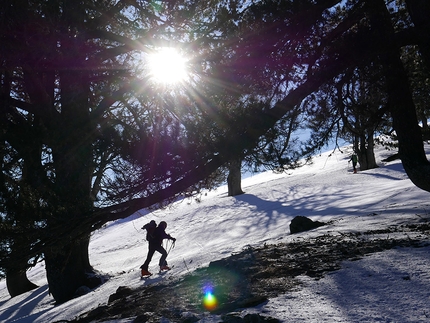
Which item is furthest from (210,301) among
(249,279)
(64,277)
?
(64,277)

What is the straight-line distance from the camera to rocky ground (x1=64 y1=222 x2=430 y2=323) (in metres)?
4.08

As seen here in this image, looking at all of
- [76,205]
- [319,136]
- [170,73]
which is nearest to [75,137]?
[76,205]

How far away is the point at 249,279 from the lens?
502cm

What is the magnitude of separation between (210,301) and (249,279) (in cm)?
87

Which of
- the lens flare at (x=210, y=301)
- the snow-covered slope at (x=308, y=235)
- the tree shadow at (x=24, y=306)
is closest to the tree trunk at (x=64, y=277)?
the snow-covered slope at (x=308, y=235)

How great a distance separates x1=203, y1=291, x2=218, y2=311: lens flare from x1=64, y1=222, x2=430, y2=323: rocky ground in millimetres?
44

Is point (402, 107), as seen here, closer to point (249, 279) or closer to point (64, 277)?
point (249, 279)

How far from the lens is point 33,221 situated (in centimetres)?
538

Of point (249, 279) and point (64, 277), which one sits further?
point (64, 277)

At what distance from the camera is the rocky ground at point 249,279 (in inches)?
161

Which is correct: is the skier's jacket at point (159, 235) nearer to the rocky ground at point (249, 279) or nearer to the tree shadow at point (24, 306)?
the tree shadow at point (24, 306)

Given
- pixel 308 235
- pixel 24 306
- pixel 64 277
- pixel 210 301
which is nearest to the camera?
pixel 210 301

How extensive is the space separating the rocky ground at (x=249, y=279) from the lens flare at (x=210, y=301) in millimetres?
44

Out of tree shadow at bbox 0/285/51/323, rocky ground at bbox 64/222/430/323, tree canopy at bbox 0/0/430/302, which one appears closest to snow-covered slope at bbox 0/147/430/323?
tree shadow at bbox 0/285/51/323
